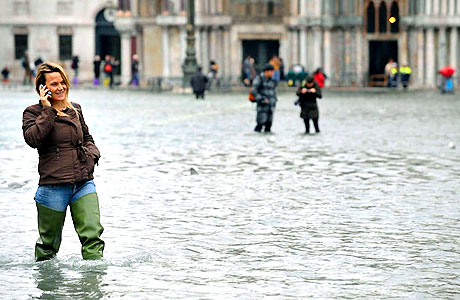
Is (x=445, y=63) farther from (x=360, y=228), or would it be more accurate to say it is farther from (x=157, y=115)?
(x=360, y=228)

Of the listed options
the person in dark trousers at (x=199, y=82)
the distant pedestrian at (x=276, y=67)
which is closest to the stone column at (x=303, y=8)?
the distant pedestrian at (x=276, y=67)

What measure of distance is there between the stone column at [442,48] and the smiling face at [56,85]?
51.3 meters

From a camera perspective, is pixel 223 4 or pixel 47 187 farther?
pixel 223 4

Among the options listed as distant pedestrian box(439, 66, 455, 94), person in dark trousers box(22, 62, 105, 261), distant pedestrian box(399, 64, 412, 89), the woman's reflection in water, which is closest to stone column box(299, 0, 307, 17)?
distant pedestrian box(399, 64, 412, 89)

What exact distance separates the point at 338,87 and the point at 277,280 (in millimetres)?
50369

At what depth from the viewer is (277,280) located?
9.52 m

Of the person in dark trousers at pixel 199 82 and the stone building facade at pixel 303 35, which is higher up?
the stone building facade at pixel 303 35

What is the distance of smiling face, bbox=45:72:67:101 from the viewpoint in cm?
958

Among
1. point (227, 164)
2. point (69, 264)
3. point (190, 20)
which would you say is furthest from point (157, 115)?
point (69, 264)

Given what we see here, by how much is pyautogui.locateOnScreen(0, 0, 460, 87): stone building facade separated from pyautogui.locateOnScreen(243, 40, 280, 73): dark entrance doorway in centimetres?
5

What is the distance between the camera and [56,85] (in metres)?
9.65

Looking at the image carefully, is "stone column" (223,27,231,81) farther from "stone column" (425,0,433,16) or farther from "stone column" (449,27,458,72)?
"stone column" (449,27,458,72)

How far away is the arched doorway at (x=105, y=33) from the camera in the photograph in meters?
75.2

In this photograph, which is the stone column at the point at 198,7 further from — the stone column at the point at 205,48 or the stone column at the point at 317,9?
the stone column at the point at 317,9
